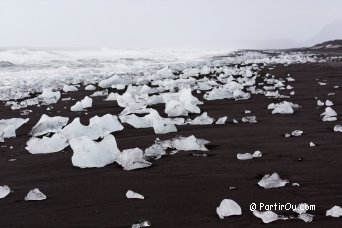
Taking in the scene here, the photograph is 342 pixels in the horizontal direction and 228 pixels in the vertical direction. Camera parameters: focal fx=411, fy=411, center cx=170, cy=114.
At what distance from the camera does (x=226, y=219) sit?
5.58ft

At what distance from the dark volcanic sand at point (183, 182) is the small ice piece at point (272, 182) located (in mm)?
42

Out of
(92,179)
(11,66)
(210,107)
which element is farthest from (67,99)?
(11,66)

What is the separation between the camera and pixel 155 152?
8.86ft

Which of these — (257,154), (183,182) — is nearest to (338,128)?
(257,154)

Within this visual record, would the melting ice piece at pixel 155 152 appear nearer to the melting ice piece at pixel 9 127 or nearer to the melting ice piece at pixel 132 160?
the melting ice piece at pixel 132 160

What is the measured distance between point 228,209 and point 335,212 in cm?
43

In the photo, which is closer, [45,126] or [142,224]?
[142,224]

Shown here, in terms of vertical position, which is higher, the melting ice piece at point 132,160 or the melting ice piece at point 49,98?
the melting ice piece at point 132,160

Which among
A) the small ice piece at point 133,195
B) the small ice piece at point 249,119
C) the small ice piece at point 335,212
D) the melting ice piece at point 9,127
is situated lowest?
the melting ice piece at point 9,127

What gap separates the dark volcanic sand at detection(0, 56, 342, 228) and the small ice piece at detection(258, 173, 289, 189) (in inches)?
1.7

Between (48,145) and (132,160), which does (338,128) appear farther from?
(48,145)

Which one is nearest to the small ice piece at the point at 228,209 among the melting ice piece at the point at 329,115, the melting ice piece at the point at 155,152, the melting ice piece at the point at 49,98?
the melting ice piece at the point at 155,152

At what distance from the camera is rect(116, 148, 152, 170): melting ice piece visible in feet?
8.05

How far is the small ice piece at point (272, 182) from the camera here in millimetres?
2055
